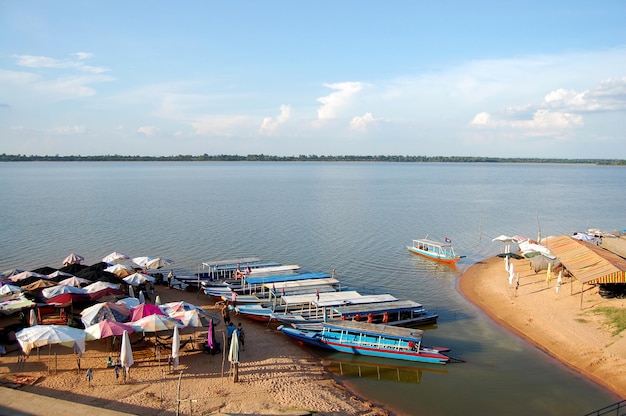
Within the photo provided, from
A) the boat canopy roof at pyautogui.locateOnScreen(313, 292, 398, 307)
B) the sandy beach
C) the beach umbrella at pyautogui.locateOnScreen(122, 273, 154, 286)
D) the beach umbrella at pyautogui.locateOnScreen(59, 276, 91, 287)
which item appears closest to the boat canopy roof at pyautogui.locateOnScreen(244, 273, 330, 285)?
the sandy beach

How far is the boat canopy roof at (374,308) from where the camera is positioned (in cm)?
2505

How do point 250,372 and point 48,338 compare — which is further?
point 250,372

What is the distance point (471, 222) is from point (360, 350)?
4788cm

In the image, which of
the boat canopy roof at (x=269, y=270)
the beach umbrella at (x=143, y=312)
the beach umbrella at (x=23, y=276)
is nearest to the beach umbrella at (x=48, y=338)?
the beach umbrella at (x=143, y=312)

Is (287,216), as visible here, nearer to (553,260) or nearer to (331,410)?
(553,260)

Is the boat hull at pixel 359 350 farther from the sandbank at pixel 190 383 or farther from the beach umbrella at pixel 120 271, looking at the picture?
the beach umbrella at pixel 120 271

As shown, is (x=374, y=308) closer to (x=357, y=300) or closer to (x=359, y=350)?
(x=357, y=300)

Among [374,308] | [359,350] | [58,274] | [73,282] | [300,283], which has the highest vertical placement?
[73,282]

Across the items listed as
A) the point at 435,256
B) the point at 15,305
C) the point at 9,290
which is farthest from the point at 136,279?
the point at 435,256

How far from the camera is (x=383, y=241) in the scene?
2005 inches

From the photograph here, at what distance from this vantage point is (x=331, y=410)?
16.7m

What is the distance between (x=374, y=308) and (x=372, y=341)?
11.7 feet

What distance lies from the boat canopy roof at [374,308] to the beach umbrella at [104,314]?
10.6 metres

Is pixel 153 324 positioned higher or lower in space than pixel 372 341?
higher
